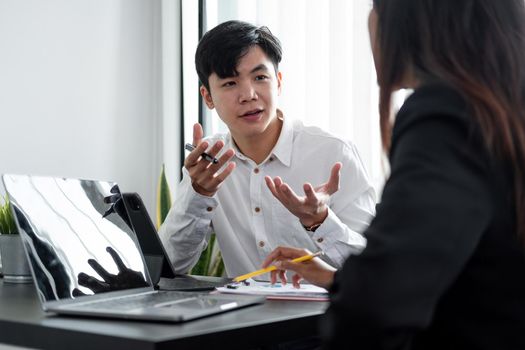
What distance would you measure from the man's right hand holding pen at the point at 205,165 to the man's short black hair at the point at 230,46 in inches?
17.8

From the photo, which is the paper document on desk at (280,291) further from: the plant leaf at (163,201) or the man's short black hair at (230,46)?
the plant leaf at (163,201)

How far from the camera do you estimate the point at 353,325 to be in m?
0.68

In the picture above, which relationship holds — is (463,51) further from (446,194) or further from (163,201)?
(163,201)

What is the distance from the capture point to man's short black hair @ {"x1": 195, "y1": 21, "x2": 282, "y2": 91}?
2199mm

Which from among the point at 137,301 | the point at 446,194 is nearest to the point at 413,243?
the point at 446,194

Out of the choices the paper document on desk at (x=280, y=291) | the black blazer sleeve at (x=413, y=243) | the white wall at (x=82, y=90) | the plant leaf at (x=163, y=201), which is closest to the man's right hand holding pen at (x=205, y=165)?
the paper document on desk at (x=280, y=291)

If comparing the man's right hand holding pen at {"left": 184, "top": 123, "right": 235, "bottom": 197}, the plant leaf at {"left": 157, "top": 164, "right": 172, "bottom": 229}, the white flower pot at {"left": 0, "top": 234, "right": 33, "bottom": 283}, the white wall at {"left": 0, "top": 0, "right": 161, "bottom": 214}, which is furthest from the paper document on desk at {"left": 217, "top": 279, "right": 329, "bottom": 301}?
the white wall at {"left": 0, "top": 0, "right": 161, "bottom": 214}

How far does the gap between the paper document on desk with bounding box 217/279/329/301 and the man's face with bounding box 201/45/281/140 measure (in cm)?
79

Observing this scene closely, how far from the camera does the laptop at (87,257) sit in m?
1.08

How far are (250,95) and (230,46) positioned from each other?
6.6 inches

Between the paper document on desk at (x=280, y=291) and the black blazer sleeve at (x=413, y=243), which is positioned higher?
the black blazer sleeve at (x=413, y=243)

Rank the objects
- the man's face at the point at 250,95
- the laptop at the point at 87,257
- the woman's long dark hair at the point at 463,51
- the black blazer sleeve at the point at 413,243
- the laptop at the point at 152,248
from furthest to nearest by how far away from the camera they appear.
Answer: the man's face at the point at 250,95, the laptop at the point at 152,248, the laptop at the point at 87,257, the woman's long dark hair at the point at 463,51, the black blazer sleeve at the point at 413,243

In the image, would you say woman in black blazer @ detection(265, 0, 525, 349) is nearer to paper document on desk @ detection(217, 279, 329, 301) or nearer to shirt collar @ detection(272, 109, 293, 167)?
paper document on desk @ detection(217, 279, 329, 301)

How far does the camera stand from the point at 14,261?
1614mm
